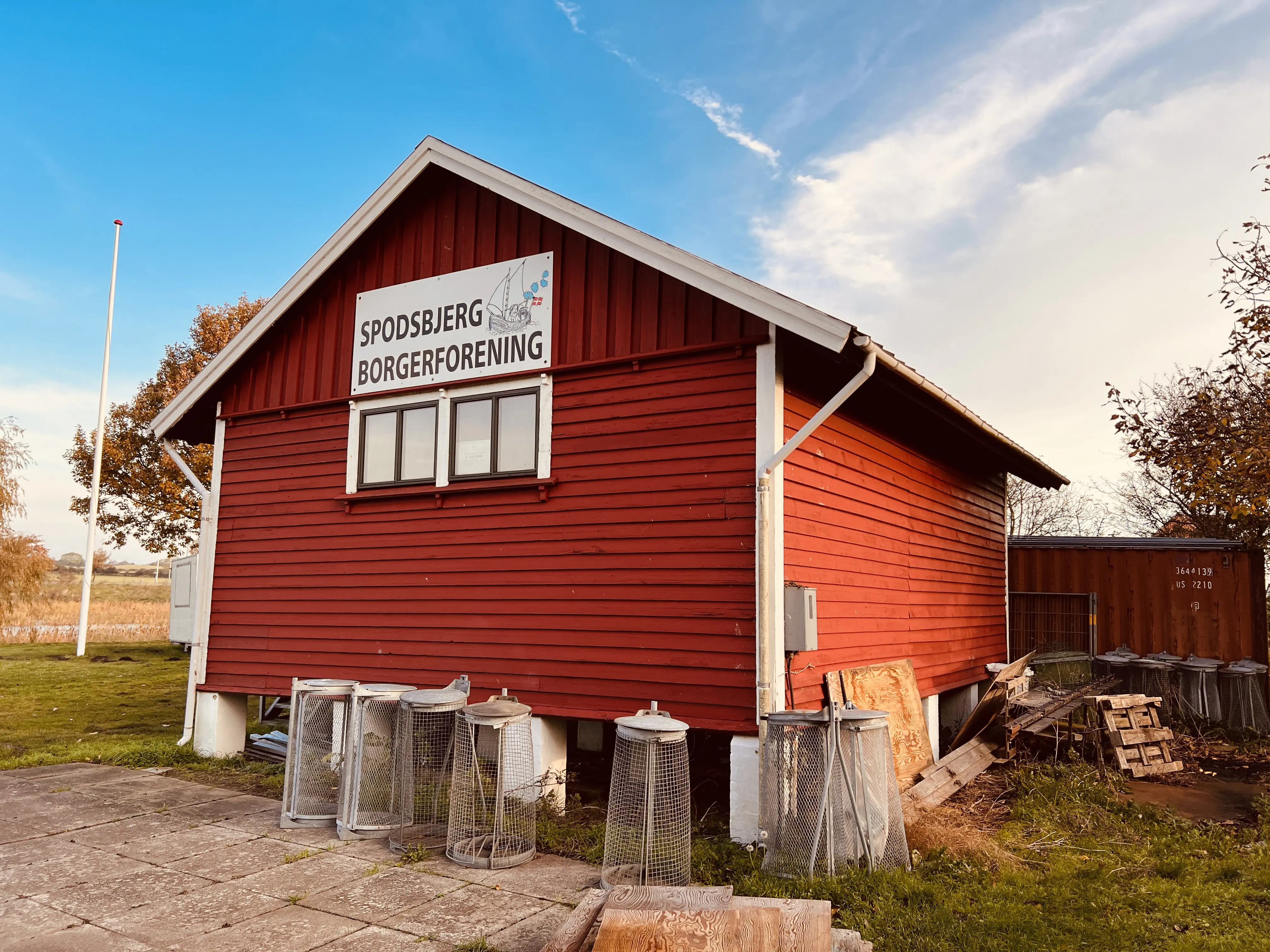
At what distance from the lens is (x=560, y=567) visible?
7883 millimetres

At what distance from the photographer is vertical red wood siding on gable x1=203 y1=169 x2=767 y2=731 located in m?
7.13

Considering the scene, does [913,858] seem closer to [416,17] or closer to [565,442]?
[565,442]

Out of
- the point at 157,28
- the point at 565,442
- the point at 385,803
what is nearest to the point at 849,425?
the point at 565,442

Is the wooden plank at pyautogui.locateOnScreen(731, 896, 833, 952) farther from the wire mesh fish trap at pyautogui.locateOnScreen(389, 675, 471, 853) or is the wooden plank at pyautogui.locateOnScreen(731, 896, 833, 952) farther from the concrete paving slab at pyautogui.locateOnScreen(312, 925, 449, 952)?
the wire mesh fish trap at pyautogui.locateOnScreen(389, 675, 471, 853)

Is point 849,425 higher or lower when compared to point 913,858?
higher

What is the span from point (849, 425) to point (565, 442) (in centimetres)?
278

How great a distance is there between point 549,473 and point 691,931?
15.8ft

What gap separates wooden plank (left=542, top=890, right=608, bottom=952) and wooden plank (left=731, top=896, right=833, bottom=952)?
69cm

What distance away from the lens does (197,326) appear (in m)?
27.6

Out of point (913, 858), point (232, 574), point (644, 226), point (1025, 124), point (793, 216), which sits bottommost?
point (913, 858)

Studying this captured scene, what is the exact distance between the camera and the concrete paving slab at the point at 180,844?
244 inches

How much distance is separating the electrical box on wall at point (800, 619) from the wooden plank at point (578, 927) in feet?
9.18

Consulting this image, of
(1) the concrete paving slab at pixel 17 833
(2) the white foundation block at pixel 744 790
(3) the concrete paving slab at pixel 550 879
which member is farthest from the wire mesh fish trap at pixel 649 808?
(1) the concrete paving slab at pixel 17 833

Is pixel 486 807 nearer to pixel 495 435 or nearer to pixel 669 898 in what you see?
pixel 669 898
